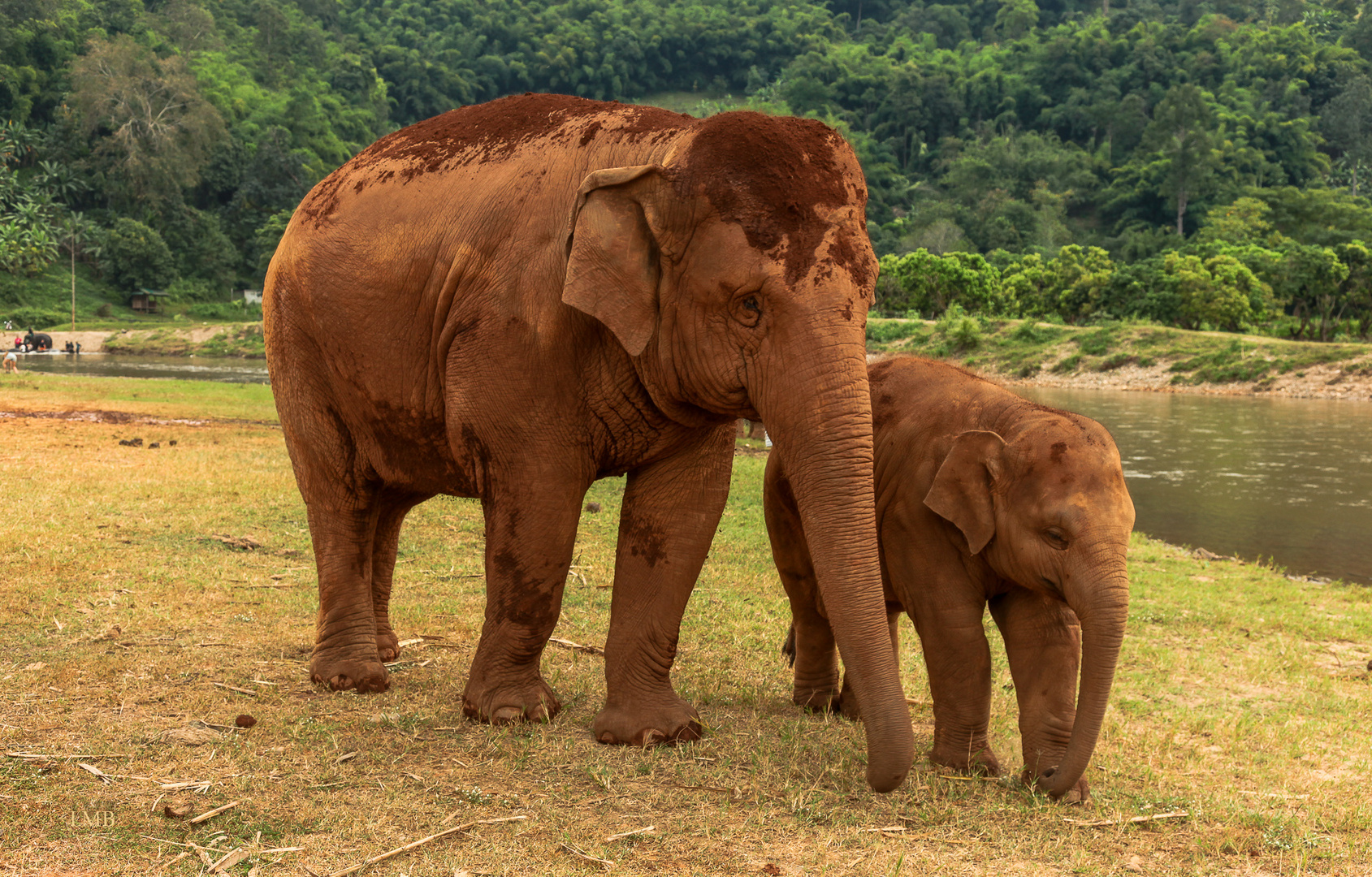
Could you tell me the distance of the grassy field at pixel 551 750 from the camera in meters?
4.38

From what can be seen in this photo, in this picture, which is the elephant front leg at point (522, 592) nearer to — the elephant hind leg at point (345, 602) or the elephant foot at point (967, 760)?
the elephant hind leg at point (345, 602)

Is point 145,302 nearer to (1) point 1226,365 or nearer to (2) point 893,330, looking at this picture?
(2) point 893,330

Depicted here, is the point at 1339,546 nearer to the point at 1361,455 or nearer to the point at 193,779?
the point at 1361,455

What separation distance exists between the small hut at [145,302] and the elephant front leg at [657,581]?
8985cm

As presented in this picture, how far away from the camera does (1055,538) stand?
17.4ft

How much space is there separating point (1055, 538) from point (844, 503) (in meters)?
1.18

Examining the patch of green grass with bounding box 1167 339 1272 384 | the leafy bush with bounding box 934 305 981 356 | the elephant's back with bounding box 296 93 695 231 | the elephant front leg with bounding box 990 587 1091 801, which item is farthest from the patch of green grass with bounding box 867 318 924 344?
the elephant front leg with bounding box 990 587 1091 801

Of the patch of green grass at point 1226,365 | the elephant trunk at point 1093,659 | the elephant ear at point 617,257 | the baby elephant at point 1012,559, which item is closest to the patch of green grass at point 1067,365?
the patch of green grass at point 1226,365

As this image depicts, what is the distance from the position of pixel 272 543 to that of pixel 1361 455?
81.4 ft

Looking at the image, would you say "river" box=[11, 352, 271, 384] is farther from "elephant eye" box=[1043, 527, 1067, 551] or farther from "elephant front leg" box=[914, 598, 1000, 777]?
"elephant eye" box=[1043, 527, 1067, 551]

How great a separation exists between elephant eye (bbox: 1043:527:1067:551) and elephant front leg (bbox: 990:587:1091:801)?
430 mm

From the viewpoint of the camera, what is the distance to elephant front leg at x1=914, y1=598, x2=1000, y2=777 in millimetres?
5539

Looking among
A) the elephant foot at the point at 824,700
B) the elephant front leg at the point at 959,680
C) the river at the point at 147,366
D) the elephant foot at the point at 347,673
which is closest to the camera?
the elephant front leg at the point at 959,680

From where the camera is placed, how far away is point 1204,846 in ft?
15.5
